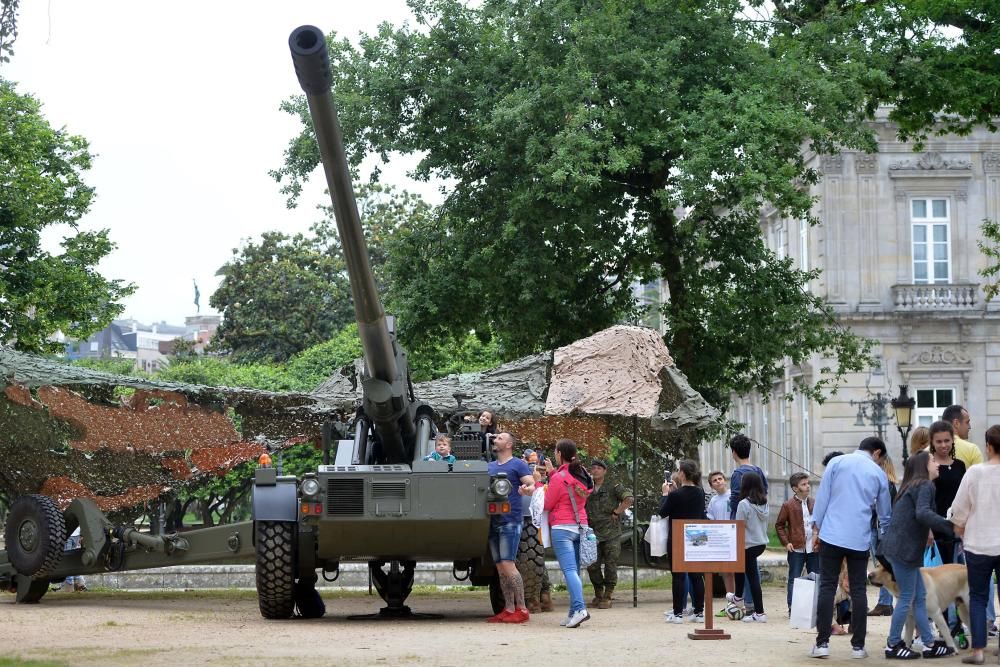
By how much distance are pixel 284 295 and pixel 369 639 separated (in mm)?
47024

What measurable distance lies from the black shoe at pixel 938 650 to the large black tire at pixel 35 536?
32.6ft

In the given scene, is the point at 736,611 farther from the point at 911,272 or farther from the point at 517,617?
the point at 911,272

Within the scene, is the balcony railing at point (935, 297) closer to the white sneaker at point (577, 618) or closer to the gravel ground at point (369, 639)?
the gravel ground at point (369, 639)

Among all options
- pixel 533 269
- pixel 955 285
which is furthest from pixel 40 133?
pixel 955 285

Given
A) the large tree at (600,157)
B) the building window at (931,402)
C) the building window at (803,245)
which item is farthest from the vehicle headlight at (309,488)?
the building window at (803,245)

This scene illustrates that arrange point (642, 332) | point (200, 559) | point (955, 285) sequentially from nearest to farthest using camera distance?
point (200, 559), point (642, 332), point (955, 285)

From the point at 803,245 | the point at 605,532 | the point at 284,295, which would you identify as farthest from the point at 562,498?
the point at 284,295

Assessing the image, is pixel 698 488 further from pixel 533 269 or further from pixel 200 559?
pixel 533 269

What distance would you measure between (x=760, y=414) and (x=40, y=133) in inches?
949

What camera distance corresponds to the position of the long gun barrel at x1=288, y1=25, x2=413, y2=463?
11.9 metres

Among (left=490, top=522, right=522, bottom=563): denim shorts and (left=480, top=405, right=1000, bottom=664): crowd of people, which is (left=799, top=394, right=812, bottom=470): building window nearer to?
(left=480, top=405, right=1000, bottom=664): crowd of people

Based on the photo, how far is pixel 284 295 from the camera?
60969mm

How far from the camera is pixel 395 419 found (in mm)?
16766

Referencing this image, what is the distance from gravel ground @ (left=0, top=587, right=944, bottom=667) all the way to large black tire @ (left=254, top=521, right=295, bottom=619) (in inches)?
11.5
